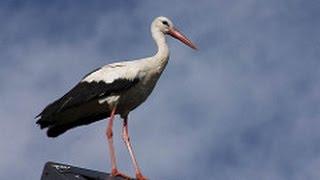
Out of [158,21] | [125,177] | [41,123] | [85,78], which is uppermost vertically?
[158,21]

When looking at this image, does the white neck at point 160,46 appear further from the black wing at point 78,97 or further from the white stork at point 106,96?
the black wing at point 78,97

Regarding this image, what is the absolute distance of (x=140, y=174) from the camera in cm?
936

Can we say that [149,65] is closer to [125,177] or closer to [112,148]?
[112,148]

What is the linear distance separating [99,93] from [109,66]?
52 cm

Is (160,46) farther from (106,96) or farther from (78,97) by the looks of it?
(78,97)

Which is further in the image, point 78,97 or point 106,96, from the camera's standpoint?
point 106,96

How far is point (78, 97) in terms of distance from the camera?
9.92m

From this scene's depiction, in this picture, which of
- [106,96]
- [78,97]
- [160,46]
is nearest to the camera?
[78,97]

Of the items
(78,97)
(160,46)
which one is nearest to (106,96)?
(78,97)

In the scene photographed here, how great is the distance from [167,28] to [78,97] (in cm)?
205

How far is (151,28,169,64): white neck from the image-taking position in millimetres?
10484

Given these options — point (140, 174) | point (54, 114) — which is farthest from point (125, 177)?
point (54, 114)

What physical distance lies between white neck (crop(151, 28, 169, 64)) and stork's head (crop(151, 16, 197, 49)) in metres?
0.07

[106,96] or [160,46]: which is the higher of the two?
[160,46]
